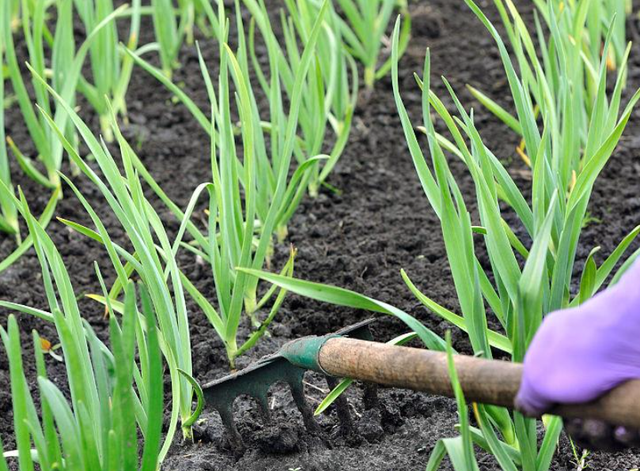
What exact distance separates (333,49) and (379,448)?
1.27 m

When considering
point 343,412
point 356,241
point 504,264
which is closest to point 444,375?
point 504,264

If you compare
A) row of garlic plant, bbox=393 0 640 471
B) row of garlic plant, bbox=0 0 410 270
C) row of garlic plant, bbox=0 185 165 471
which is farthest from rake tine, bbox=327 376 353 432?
row of garlic plant, bbox=0 0 410 270

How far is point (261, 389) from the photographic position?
172 cm

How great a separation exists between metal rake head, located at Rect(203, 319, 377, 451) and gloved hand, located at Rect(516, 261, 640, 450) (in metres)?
0.64

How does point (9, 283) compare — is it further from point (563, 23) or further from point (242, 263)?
point (563, 23)

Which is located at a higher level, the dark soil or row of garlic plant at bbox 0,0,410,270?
row of garlic plant at bbox 0,0,410,270

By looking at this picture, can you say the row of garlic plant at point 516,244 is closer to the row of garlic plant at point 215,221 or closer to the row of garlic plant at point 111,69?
the row of garlic plant at point 215,221

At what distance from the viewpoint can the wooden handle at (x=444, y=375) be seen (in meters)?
1.12

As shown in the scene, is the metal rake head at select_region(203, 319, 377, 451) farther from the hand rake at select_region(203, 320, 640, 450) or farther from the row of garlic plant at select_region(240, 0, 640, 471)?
the row of garlic plant at select_region(240, 0, 640, 471)

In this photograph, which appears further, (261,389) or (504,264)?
(261,389)

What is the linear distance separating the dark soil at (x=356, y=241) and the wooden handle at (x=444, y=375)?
267 mm

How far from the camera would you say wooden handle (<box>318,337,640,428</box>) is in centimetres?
112

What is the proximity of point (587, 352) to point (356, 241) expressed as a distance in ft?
4.36

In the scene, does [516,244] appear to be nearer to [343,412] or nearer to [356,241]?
[343,412]
